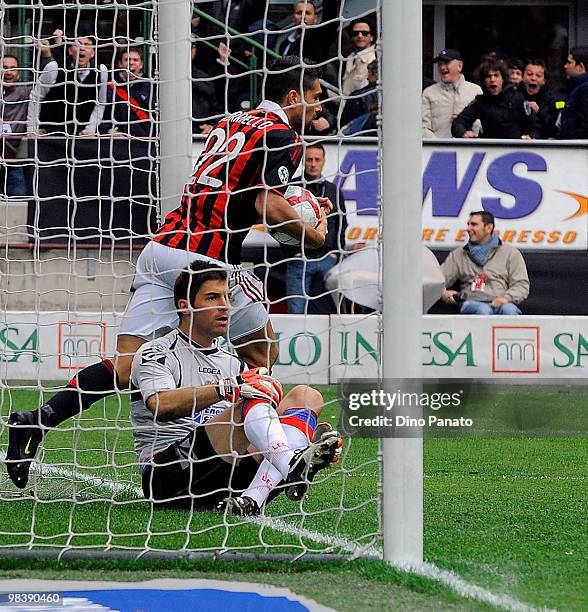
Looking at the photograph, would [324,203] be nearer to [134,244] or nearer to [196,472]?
[196,472]

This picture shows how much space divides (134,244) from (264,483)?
452 cm

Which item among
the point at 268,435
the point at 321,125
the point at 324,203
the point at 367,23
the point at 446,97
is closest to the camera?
the point at 268,435

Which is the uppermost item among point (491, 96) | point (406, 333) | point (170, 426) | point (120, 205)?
point (491, 96)

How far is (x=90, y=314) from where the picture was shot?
9.64m

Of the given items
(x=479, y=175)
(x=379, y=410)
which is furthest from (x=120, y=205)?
(x=379, y=410)

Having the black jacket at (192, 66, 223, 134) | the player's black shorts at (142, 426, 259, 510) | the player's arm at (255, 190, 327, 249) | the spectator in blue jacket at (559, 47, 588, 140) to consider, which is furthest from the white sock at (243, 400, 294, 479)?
the spectator in blue jacket at (559, 47, 588, 140)

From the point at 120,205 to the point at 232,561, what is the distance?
6.36 metres

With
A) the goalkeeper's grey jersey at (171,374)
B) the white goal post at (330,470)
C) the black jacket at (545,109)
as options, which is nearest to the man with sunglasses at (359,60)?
the black jacket at (545,109)

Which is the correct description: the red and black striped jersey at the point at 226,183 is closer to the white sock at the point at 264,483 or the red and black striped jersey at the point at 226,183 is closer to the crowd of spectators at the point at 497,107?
→ the white sock at the point at 264,483

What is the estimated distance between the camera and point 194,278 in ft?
16.9

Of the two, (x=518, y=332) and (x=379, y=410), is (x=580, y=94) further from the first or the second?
(x=379, y=410)

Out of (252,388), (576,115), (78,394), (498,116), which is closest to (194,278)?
(252,388)

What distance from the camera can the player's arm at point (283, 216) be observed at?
4926 millimetres

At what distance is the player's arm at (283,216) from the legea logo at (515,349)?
21.6 ft
